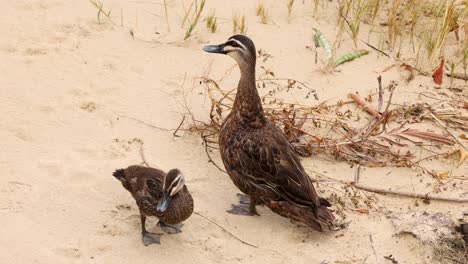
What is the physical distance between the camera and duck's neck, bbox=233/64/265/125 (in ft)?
20.5

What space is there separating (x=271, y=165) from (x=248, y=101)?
2.05 ft

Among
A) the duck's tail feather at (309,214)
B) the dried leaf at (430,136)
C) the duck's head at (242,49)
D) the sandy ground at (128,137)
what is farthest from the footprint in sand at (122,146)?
the dried leaf at (430,136)

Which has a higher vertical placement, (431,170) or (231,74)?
(231,74)

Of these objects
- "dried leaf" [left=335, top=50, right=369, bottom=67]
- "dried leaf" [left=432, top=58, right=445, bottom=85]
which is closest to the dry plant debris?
"dried leaf" [left=432, top=58, right=445, bottom=85]

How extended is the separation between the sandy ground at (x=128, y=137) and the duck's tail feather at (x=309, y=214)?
14cm

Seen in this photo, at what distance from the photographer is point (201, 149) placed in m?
6.86

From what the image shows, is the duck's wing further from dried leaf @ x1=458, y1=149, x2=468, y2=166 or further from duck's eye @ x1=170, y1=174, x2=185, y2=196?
dried leaf @ x1=458, y1=149, x2=468, y2=166

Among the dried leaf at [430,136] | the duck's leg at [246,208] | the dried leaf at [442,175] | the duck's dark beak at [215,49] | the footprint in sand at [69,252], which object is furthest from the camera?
the dried leaf at [430,136]

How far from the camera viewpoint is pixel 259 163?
6.02m

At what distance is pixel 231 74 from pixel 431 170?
2337 mm

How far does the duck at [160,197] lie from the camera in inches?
217

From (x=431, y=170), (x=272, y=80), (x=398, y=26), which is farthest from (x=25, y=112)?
(x=398, y=26)

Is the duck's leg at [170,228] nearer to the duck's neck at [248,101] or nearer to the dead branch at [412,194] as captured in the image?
the duck's neck at [248,101]

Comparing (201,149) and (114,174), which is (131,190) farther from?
(201,149)
